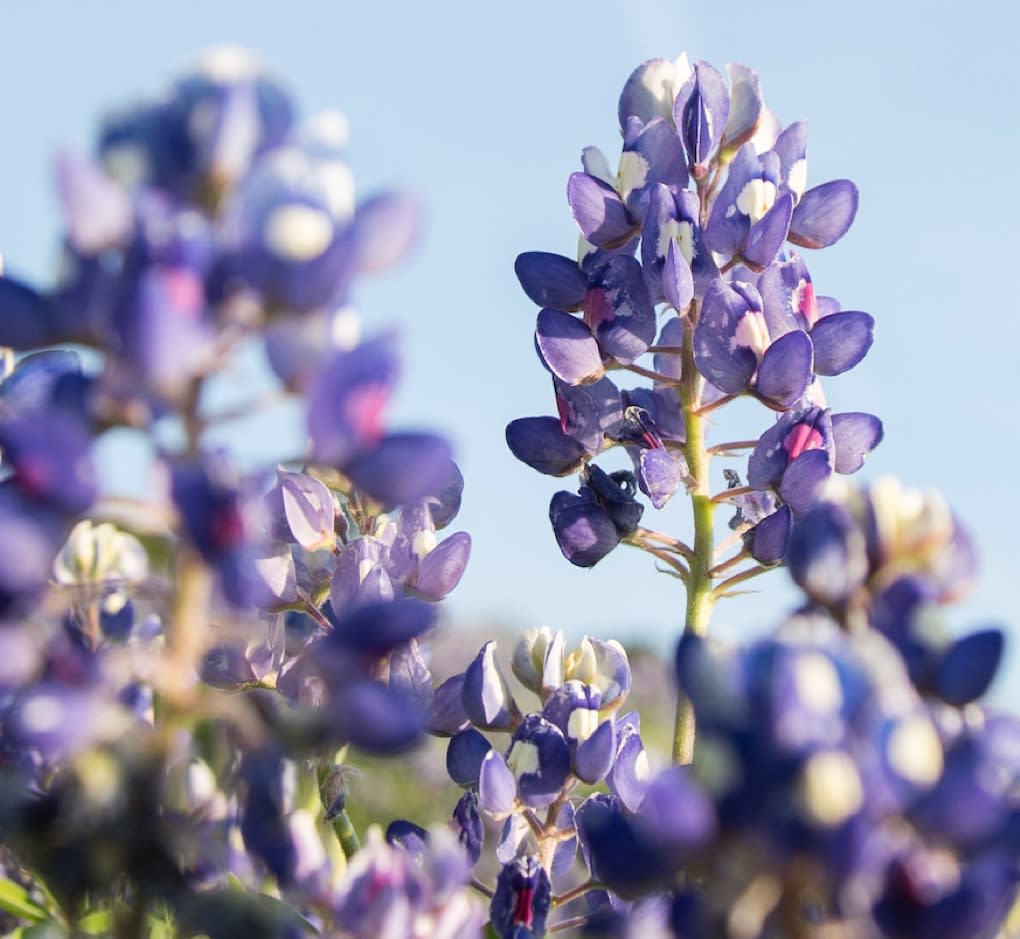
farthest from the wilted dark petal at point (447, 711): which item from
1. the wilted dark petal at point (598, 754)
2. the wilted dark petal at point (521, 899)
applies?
the wilted dark petal at point (521, 899)

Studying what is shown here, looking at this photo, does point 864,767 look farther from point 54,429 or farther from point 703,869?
point 54,429

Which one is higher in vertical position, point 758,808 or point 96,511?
point 96,511

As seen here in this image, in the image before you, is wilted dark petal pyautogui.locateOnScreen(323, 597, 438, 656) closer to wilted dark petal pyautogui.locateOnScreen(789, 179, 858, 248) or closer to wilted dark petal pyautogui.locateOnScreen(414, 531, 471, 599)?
wilted dark petal pyautogui.locateOnScreen(414, 531, 471, 599)

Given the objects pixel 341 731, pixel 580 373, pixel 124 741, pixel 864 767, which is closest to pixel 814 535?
pixel 864 767

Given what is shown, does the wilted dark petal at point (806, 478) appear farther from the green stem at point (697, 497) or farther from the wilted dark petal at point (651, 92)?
the wilted dark petal at point (651, 92)

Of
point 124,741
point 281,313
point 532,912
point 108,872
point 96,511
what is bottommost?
point 532,912

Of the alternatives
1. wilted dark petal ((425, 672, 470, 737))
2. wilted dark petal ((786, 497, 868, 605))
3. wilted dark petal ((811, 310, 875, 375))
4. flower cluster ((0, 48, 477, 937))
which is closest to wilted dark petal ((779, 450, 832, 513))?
wilted dark petal ((811, 310, 875, 375))

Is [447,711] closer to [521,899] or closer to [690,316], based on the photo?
[521,899]

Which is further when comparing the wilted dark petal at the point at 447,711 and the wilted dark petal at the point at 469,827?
the wilted dark petal at the point at 447,711
